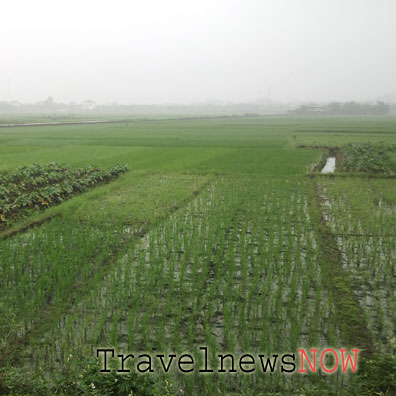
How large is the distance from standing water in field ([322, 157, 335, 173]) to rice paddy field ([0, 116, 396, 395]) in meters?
4.99

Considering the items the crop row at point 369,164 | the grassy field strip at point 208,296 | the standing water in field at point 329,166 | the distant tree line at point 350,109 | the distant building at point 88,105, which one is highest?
the distant building at point 88,105

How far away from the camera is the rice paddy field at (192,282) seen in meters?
3.54

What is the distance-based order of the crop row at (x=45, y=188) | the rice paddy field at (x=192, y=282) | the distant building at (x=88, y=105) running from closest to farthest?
the rice paddy field at (x=192, y=282) → the crop row at (x=45, y=188) → the distant building at (x=88, y=105)

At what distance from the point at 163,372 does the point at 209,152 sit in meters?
17.5

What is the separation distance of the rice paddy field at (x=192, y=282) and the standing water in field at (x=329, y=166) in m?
4.99

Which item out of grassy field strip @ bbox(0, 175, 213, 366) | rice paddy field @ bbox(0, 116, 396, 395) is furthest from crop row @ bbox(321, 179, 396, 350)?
grassy field strip @ bbox(0, 175, 213, 366)

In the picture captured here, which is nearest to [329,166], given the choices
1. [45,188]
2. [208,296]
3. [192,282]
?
[45,188]

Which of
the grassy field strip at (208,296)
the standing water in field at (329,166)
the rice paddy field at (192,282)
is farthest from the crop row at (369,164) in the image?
the grassy field strip at (208,296)

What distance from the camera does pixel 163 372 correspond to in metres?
3.54

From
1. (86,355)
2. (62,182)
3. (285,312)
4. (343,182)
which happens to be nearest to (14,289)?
(86,355)

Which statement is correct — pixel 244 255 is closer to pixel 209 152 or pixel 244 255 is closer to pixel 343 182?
pixel 343 182

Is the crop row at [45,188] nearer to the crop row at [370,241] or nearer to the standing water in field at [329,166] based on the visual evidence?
the crop row at [370,241]

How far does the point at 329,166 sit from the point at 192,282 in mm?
13549

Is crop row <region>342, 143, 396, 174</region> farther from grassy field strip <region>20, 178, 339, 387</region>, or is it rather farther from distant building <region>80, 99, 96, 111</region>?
distant building <region>80, 99, 96, 111</region>
